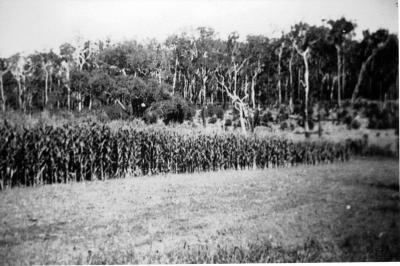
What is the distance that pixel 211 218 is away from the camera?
483cm

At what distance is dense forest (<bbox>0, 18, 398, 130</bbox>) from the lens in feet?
17.5

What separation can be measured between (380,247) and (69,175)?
4.91 metres

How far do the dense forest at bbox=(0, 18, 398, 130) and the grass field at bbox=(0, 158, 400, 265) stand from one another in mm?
1176

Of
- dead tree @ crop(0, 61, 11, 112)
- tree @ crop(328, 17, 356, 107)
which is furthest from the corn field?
tree @ crop(328, 17, 356, 107)

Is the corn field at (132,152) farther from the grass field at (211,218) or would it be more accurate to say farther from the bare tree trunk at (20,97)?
the bare tree trunk at (20,97)

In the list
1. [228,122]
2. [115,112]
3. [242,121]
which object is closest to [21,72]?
[115,112]

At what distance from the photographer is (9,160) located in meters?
5.41

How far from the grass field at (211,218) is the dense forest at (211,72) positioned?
118cm

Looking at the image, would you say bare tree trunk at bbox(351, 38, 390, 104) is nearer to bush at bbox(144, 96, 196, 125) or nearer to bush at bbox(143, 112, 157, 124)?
bush at bbox(144, 96, 196, 125)

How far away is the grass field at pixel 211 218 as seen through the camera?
429 cm

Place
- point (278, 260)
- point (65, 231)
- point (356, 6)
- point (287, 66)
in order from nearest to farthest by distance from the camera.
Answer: point (278, 260) < point (65, 231) < point (356, 6) < point (287, 66)

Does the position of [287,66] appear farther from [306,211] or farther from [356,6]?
[306,211]

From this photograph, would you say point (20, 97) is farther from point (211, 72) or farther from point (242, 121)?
point (242, 121)

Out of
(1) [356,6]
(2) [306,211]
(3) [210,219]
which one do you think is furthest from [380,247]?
(1) [356,6]
